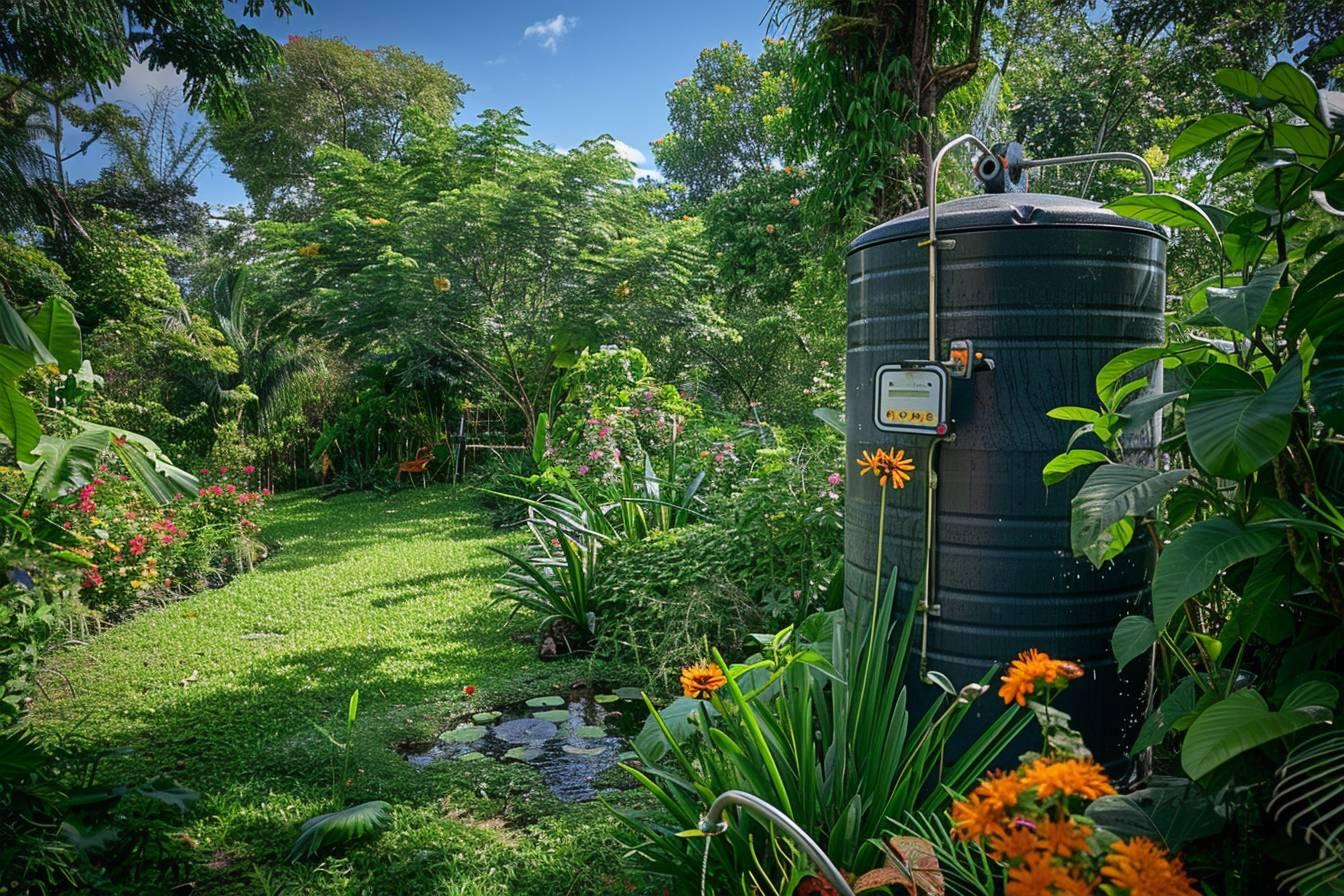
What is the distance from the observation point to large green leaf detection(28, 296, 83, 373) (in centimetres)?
256

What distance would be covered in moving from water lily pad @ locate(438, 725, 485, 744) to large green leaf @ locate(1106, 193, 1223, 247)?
262 cm

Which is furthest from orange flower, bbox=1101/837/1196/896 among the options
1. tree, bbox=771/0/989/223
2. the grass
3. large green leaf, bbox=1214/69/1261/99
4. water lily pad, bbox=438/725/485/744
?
tree, bbox=771/0/989/223

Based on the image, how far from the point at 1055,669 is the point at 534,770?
2183 millimetres

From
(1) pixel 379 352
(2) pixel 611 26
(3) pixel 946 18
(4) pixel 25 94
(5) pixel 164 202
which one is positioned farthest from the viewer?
(5) pixel 164 202

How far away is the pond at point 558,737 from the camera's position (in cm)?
271

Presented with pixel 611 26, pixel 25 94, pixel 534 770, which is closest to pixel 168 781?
pixel 534 770

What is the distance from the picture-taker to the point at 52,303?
2596 millimetres

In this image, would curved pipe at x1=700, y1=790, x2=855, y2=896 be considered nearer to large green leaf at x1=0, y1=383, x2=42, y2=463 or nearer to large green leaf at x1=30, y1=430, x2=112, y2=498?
large green leaf at x1=0, y1=383, x2=42, y2=463

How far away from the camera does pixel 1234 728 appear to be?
1.08 m

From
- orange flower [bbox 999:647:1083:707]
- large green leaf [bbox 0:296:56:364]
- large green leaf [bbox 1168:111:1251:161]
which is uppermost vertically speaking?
large green leaf [bbox 1168:111:1251:161]

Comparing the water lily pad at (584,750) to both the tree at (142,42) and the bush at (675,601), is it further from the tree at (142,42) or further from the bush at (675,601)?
the tree at (142,42)

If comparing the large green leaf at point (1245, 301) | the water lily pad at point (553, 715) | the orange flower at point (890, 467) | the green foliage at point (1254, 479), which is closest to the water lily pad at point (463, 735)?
the water lily pad at point (553, 715)

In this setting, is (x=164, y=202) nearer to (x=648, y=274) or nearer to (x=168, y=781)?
(x=648, y=274)

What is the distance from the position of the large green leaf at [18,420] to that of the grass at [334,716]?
109 cm
